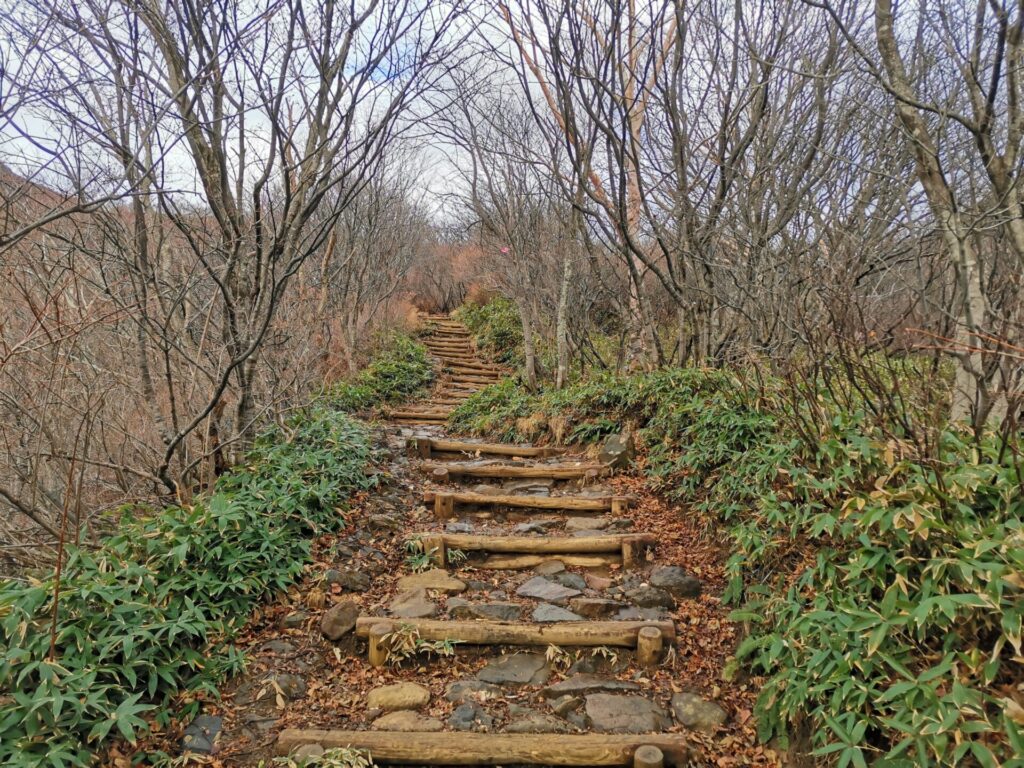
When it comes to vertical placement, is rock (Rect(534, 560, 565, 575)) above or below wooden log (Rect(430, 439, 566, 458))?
Answer: below

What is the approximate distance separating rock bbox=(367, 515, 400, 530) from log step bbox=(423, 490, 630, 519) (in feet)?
1.42

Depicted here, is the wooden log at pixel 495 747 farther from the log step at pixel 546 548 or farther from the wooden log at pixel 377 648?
the log step at pixel 546 548

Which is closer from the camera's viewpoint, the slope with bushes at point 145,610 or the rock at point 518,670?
the slope with bushes at point 145,610

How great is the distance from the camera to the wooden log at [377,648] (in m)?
2.91

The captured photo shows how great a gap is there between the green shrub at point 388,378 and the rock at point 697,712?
6014 millimetres

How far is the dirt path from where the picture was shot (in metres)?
2.37

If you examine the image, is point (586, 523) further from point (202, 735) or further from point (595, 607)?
point (202, 735)

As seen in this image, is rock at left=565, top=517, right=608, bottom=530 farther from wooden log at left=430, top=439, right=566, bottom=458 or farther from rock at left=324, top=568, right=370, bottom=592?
wooden log at left=430, top=439, right=566, bottom=458

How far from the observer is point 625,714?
8.48 ft

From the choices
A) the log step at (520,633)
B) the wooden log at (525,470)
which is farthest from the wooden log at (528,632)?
the wooden log at (525,470)

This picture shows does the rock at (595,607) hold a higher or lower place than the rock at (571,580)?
lower

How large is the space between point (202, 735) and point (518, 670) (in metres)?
1.42

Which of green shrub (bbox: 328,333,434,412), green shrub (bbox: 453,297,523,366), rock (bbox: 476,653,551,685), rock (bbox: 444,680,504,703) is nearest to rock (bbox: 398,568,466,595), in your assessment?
rock (bbox: 476,653,551,685)

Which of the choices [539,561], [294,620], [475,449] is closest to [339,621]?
[294,620]
